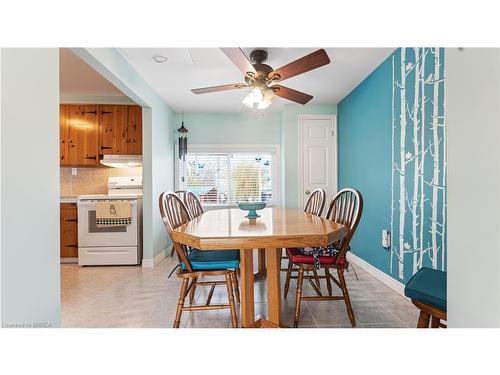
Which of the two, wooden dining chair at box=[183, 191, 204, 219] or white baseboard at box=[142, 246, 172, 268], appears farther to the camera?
white baseboard at box=[142, 246, 172, 268]

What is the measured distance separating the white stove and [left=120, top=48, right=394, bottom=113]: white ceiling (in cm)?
157

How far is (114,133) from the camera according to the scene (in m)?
3.74

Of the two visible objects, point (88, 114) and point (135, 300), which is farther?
point (88, 114)

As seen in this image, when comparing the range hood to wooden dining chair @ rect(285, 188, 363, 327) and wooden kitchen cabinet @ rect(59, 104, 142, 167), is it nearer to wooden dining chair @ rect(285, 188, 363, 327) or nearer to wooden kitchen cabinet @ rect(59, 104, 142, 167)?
wooden kitchen cabinet @ rect(59, 104, 142, 167)

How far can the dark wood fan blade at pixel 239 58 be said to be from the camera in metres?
1.82

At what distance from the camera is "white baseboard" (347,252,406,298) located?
238 centimetres

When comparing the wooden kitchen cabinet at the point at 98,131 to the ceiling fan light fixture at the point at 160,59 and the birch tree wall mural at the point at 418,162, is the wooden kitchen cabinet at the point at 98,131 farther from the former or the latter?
the birch tree wall mural at the point at 418,162

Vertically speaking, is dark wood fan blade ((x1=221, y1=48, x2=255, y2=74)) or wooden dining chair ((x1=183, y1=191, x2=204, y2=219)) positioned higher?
dark wood fan blade ((x1=221, y1=48, x2=255, y2=74))

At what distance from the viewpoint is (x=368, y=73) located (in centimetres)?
297
